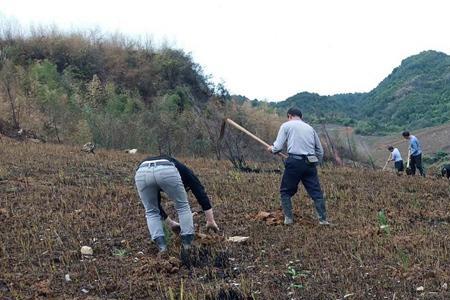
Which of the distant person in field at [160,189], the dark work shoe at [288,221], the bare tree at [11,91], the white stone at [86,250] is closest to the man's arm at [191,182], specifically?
the distant person in field at [160,189]

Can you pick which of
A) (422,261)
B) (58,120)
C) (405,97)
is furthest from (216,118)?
(405,97)

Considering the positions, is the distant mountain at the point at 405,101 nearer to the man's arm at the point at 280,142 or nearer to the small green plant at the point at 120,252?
the man's arm at the point at 280,142

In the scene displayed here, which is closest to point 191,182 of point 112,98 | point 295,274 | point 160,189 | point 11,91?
point 160,189

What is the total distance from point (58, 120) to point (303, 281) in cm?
1704

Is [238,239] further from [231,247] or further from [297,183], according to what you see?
[297,183]

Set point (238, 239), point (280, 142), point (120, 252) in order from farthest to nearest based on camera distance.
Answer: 1. point (280, 142)
2. point (238, 239)
3. point (120, 252)

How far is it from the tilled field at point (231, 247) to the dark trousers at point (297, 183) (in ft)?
0.70

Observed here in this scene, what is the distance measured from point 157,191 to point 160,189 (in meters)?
0.04

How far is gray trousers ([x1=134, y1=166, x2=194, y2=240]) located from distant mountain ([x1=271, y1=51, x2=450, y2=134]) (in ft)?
169

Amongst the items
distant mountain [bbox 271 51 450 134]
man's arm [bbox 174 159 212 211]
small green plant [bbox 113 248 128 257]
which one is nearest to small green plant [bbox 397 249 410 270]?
man's arm [bbox 174 159 212 211]

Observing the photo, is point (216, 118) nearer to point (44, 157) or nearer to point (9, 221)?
point (44, 157)

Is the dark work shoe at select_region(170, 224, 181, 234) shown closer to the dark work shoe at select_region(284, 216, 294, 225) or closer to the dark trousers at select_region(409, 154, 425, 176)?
the dark work shoe at select_region(284, 216, 294, 225)

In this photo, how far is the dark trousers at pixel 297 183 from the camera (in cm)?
640

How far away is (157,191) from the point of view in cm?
535
